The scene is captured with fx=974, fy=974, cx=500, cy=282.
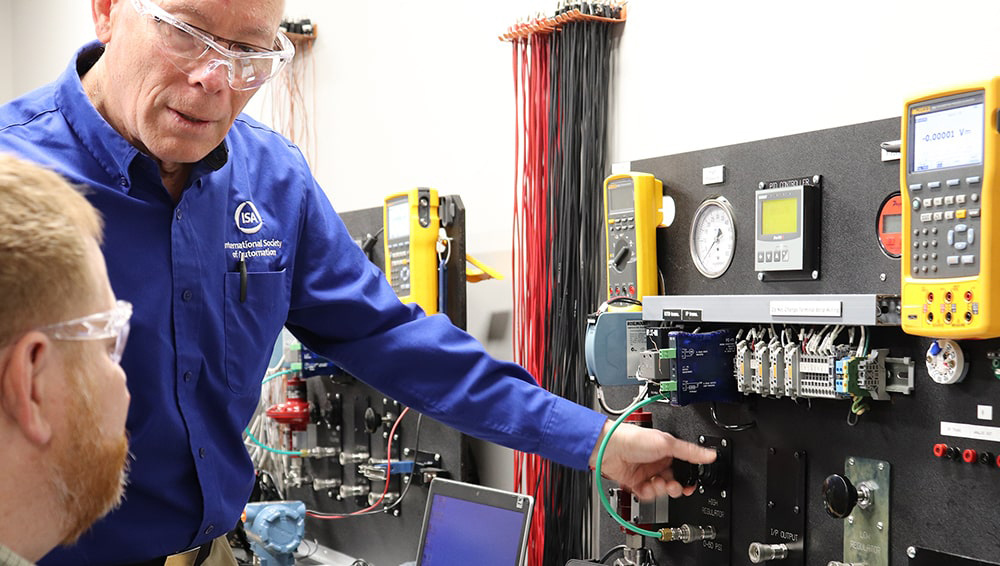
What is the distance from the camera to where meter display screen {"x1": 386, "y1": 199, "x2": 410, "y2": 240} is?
117 inches

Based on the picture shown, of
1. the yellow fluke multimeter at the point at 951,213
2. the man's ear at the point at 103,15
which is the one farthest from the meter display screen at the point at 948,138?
the man's ear at the point at 103,15

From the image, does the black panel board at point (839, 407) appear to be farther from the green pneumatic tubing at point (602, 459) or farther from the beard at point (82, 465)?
the beard at point (82, 465)

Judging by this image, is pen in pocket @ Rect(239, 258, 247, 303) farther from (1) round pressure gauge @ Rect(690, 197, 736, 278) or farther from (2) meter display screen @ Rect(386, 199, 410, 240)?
(2) meter display screen @ Rect(386, 199, 410, 240)

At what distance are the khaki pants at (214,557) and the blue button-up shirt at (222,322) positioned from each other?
0.17 ft

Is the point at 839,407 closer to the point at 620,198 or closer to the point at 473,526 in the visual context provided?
the point at 620,198

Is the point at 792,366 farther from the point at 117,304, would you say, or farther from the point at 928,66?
the point at 117,304

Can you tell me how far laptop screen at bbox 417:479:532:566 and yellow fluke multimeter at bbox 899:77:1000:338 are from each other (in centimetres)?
116

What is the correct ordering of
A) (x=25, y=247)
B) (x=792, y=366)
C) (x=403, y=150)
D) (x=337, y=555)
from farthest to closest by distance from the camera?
1. (x=403, y=150)
2. (x=337, y=555)
3. (x=792, y=366)
4. (x=25, y=247)

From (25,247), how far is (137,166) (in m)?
0.73

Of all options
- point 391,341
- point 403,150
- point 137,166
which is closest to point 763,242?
point 391,341

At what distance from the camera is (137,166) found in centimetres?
163

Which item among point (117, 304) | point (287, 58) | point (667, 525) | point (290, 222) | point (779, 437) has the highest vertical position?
point (287, 58)

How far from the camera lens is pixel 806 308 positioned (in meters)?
1.69

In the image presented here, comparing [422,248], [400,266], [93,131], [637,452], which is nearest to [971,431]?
[637,452]
